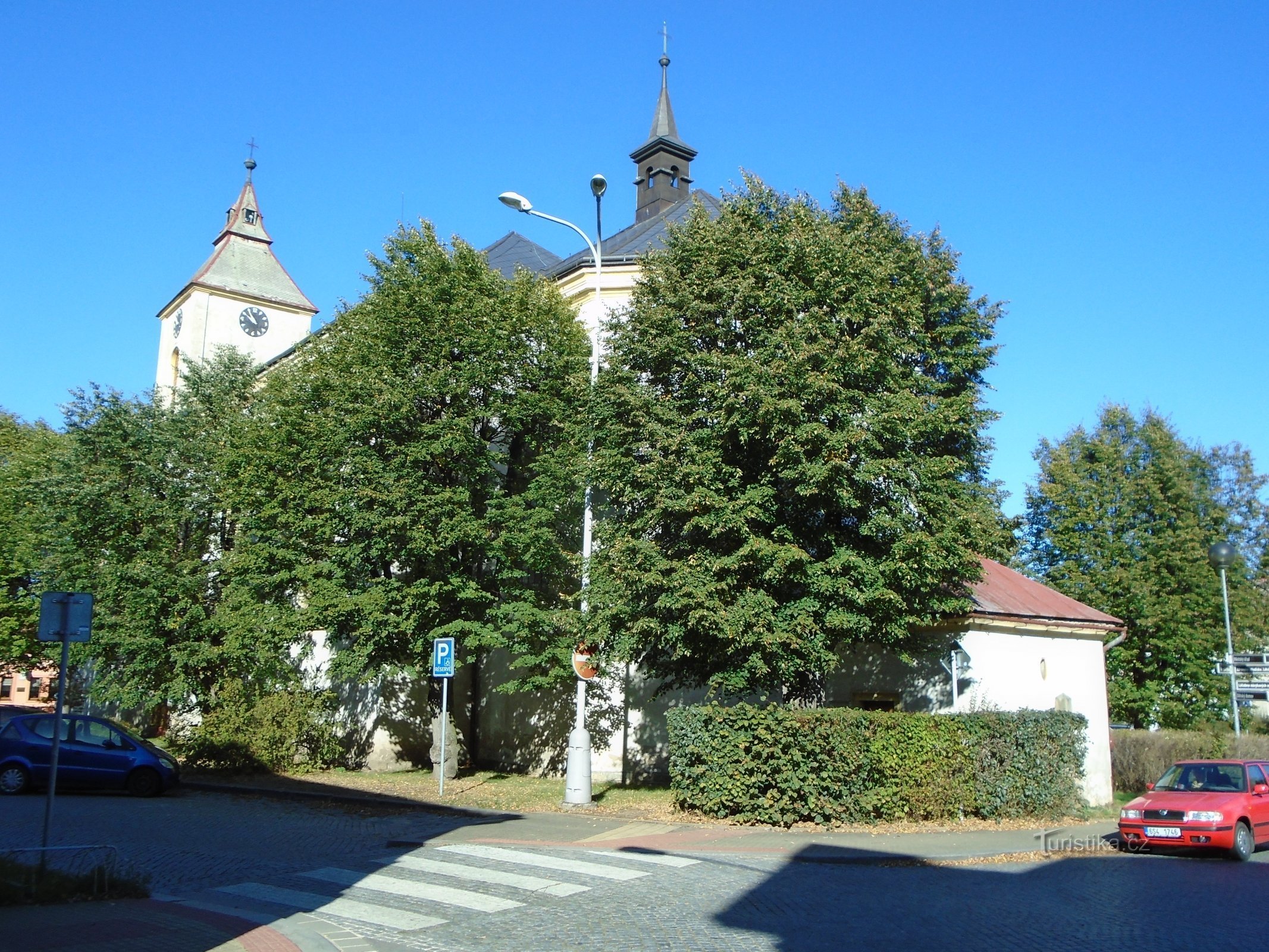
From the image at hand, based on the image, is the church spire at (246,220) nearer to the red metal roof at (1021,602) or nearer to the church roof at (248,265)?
the church roof at (248,265)

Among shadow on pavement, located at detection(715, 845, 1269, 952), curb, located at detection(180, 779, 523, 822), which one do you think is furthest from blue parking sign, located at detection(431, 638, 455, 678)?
shadow on pavement, located at detection(715, 845, 1269, 952)

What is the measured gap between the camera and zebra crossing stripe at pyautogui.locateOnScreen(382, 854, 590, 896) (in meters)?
9.70

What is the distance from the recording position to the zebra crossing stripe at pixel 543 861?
34.4ft

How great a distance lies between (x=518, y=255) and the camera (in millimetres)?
31766

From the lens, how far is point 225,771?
20250 mm

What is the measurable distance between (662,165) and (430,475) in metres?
17.7

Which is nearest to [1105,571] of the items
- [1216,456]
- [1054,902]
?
[1216,456]

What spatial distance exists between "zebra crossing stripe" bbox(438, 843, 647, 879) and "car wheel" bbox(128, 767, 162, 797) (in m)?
8.54

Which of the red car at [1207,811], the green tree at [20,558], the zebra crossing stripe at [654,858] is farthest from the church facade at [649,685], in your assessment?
the green tree at [20,558]

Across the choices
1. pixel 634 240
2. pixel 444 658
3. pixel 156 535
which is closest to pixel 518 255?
pixel 634 240

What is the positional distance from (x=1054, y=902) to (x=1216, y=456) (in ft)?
110

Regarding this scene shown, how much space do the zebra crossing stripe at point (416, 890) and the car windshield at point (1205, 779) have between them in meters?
10.8

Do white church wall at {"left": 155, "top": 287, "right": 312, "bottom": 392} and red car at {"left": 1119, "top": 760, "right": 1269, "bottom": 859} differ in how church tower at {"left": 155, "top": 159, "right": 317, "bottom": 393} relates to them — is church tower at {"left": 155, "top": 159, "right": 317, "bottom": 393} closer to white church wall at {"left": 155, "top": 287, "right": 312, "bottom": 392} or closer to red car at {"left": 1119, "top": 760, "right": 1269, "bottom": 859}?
white church wall at {"left": 155, "top": 287, "right": 312, "bottom": 392}

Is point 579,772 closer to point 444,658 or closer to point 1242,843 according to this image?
point 444,658
